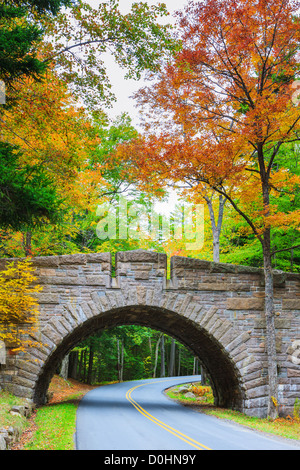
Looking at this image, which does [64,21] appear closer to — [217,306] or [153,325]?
[217,306]

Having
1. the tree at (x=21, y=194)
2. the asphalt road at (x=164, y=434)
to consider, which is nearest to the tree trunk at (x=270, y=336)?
the asphalt road at (x=164, y=434)

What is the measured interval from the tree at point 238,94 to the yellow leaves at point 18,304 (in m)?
4.63

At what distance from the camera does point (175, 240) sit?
2397 cm

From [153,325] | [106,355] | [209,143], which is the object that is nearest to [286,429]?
[153,325]

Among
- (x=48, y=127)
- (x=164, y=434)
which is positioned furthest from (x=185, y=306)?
(x=48, y=127)

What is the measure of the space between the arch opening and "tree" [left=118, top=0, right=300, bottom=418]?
1634mm

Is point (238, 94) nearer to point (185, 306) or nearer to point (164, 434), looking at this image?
point (185, 306)

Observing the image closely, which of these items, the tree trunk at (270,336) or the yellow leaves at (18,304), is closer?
the yellow leaves at (18,304)

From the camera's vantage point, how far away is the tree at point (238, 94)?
10.4 metres

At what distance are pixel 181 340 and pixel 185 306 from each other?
13.2 feet

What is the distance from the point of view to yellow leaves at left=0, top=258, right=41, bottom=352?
9.91 meters

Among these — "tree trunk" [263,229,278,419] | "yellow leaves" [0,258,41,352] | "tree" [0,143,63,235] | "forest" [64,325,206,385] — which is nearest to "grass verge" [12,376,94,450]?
"yellow leaves" [0,258,41,352]

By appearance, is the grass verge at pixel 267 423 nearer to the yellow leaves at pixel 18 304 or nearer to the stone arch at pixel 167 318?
the stone arch at pixel 167 318

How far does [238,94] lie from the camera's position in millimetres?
11180
